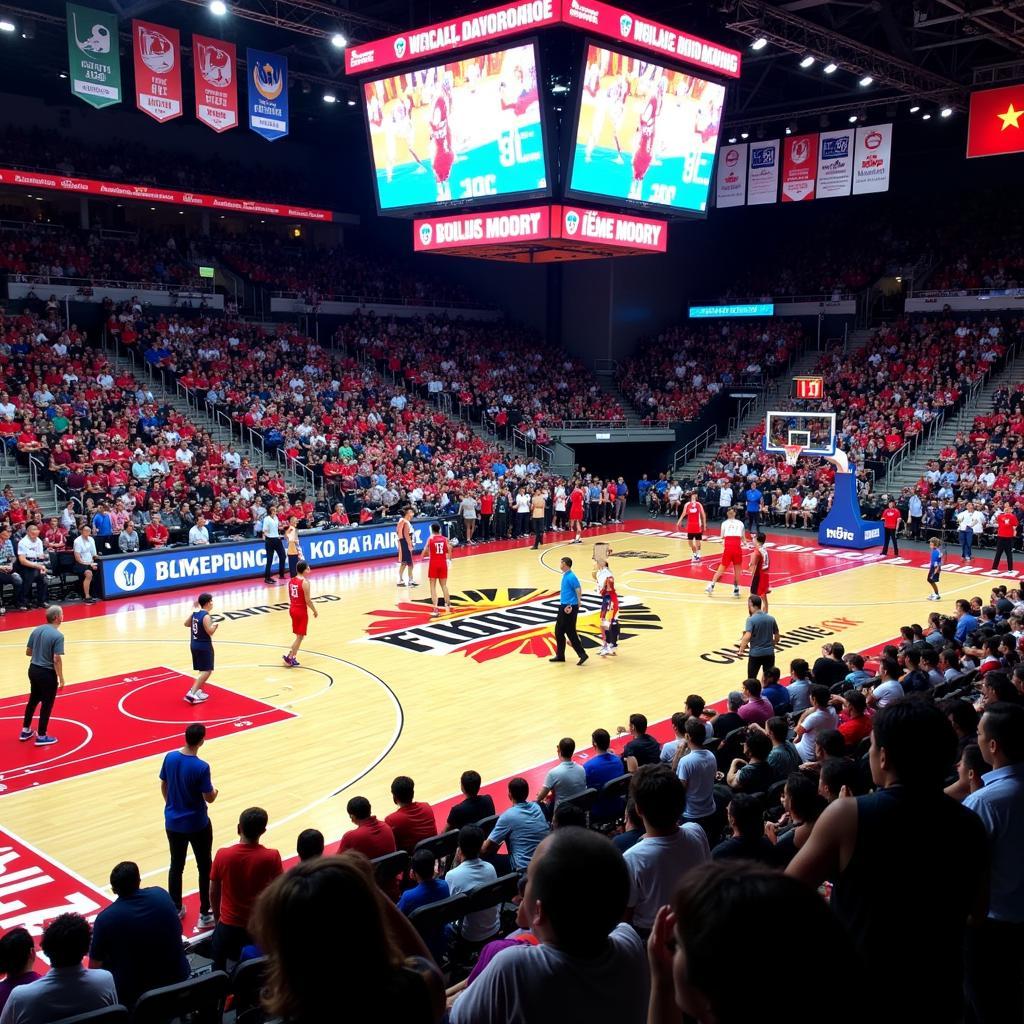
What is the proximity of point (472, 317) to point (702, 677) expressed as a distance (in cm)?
2936

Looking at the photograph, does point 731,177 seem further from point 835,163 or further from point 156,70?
point 156,70

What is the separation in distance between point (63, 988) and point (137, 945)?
849mm

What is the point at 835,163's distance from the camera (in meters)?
29.7

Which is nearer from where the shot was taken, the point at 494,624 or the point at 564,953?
the point at 564,953

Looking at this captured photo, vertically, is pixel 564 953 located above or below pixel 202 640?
above

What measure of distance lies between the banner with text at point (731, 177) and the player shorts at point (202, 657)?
25.6 meters

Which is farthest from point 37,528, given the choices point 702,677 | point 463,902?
point 463,902

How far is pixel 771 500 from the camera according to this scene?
3145 cm

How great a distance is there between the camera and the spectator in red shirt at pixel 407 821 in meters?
7.23

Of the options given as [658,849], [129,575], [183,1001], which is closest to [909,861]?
[658,849]

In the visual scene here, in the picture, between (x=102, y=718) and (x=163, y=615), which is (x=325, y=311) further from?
(x=102, y=718)

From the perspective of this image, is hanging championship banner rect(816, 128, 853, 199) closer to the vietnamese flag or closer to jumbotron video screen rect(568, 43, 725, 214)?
the vietnamese flag

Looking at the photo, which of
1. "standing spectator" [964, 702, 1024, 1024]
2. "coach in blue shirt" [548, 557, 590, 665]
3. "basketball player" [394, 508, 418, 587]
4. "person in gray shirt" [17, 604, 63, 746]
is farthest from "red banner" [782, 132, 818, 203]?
"standing spectator" [964, 702, 1024, 1024]

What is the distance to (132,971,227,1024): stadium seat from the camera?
4.48 metres
